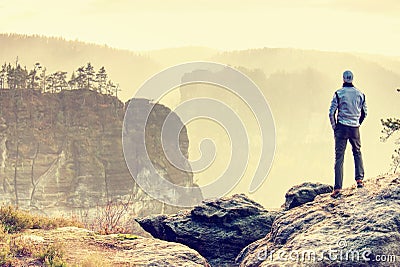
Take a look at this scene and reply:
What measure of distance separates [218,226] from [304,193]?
9.27 feet

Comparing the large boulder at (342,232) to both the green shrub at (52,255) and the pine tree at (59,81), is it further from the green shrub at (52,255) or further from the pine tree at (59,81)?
the pine tree at (59,81)

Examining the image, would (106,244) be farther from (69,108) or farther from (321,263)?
(69,108)

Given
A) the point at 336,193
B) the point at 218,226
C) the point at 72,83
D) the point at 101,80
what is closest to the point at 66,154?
the point at 72,83

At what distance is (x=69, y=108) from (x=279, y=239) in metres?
107

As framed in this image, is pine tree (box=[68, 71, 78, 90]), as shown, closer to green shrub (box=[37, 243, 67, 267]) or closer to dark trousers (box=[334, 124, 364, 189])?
green shrub (box=[37, 243, 67, 267])

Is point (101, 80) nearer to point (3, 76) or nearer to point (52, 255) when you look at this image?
point (3, 76)

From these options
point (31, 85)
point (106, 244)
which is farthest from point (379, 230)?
point (31, 85)

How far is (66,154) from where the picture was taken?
111938 millimetres

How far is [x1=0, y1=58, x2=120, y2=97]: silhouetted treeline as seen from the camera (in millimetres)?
112688

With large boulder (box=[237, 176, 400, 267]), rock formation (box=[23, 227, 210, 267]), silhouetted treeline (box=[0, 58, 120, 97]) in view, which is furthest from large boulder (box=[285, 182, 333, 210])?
silhouetted treeline (box=[0, 58, 120, 97])

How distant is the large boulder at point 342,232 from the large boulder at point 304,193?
2.33 metres

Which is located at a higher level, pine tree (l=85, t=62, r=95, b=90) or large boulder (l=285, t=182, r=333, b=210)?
pine tree (l=85, t=62, r=95, b=90)

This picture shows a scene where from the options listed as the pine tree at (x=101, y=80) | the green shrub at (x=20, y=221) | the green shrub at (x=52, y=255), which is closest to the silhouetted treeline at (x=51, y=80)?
the pine tree at (x=101, y=80)

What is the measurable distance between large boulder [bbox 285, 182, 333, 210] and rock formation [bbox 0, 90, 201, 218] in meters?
91.7
